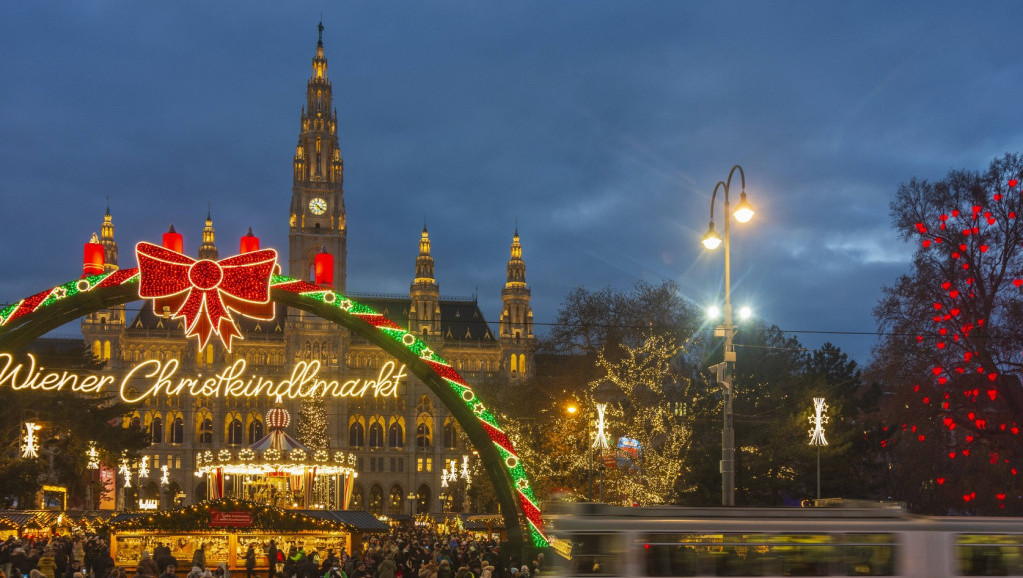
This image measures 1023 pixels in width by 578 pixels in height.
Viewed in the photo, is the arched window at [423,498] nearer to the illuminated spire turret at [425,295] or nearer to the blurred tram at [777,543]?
the illuminated spire turret at [425,295]

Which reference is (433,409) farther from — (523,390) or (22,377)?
(22,377)

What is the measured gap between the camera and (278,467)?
144 feet

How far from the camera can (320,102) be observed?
127m

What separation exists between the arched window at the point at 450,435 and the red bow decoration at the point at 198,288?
9448 centimetres

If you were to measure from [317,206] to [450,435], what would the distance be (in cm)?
3084

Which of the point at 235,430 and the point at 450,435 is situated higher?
the point at 235,430

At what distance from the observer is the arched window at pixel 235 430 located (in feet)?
376

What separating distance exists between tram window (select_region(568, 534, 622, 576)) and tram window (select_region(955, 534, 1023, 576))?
5.59 meters

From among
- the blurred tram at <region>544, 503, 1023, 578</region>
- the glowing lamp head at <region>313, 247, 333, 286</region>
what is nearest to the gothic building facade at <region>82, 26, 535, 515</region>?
the glowing lamp head at <region>313, 247, 333, 286</region>

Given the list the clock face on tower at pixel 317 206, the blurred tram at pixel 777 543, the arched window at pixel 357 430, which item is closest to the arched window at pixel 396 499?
the arched window at pixel 357 430

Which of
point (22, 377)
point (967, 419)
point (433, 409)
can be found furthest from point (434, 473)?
point (967, 419)

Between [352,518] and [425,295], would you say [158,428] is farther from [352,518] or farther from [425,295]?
[352,518]

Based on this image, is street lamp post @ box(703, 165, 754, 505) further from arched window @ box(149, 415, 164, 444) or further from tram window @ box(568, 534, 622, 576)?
arched window @ box(149, 415, 164, 444)

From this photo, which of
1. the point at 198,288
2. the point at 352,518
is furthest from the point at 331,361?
the point at 198,288
